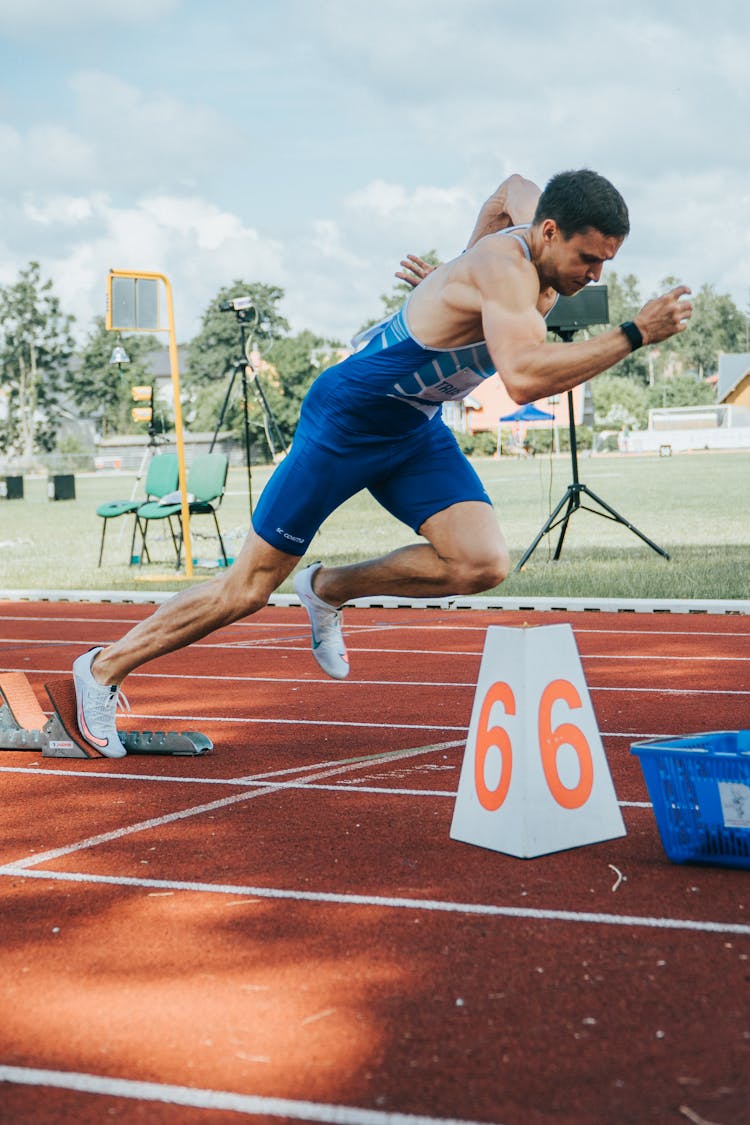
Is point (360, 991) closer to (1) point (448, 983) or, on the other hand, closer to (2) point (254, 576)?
(1) point (448, 983)

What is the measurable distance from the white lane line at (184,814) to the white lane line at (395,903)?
0.12m

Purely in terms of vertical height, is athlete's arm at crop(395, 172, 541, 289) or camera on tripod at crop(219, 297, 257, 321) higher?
camera on tripod at crop(219, 297, 257, 321)

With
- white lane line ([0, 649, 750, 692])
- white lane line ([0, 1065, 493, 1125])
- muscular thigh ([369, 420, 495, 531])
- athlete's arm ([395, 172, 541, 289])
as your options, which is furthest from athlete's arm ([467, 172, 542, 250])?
white lane line ([0, 1065, 493, 1125])

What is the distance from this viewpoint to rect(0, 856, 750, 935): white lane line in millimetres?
3111

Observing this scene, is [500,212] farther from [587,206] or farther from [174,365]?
[174,365]

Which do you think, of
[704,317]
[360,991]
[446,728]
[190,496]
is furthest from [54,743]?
[704,317]

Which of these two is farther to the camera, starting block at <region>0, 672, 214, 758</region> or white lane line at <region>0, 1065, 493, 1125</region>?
starting block at <region>0, 672, 214, 758</region>

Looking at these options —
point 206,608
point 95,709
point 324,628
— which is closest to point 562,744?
point 206,608

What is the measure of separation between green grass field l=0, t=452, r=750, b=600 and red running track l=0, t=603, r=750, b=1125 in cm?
691

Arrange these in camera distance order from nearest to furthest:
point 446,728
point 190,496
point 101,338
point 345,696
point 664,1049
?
point 664,1049
point 446,728
point 345,696
point 190,496
point 101,338

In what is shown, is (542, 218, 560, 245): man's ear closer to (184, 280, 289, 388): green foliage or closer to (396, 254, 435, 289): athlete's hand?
(396, 254, 435, 289): athlete's hand

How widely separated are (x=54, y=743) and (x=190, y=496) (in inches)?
357

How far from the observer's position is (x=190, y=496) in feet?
46.5

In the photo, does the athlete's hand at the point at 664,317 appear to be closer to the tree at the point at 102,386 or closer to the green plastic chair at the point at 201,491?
the green plastic chair at the point at 201,491
